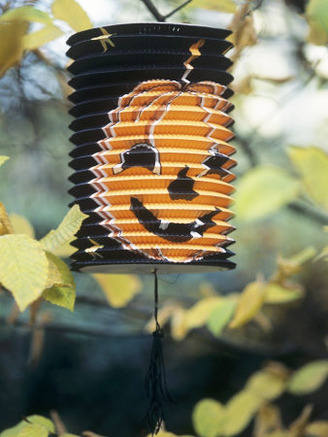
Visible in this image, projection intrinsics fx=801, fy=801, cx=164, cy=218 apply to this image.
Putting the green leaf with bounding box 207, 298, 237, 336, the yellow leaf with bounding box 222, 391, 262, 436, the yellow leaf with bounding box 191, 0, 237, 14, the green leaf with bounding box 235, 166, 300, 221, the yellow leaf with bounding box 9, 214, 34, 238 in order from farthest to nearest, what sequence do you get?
the yellow leaf with bounding box 222, 391, 262, 436 → the green leaf with bounding box 207, 298, 237, 336 → the yellow leaf with bounding box 9, 214, 34, 238 → the yellow leaf with bounding box 191, 0, 237, 14 → the green leaf with bounding box 235, 166, 300, 221

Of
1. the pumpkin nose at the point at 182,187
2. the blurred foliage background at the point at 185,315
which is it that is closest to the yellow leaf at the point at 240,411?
the blurred foliage background at the point at 185,315

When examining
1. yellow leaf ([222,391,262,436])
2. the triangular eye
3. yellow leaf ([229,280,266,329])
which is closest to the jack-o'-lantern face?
the triangular eye

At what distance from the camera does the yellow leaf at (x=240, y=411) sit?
56.7 inches

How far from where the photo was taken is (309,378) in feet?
5.01

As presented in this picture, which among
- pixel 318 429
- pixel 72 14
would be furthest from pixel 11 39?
pixel 318 429

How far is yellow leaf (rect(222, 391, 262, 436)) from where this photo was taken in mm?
1439

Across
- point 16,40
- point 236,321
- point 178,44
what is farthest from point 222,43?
point 236,321

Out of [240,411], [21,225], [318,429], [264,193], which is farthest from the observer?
[240,411]

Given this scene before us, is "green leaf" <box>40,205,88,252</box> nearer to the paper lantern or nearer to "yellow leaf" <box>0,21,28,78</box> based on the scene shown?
the paper lantern

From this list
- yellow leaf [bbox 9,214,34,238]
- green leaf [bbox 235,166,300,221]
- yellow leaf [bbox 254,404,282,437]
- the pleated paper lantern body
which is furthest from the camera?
yellow leaf [bbox 254,404,282,437]

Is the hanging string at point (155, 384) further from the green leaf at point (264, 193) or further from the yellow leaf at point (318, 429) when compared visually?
the yellow leaf at point (318, 429)

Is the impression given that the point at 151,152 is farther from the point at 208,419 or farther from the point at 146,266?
the point at 208,419

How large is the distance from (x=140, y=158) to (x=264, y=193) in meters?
0.27

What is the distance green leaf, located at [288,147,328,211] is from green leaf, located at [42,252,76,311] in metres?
0.29
